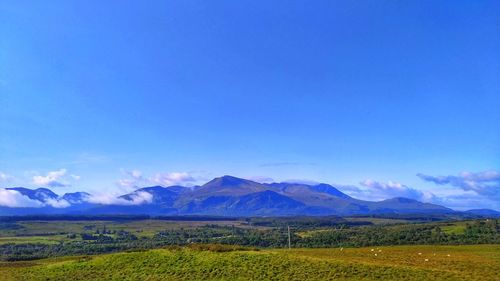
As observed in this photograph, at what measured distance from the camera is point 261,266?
206 feet

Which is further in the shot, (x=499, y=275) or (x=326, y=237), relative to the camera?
(x=326, y=237)

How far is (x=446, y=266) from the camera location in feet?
193

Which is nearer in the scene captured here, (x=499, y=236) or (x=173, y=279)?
(x=173, y=279)

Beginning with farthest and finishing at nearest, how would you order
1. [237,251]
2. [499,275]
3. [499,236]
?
[499,236]
[237,251]
[499,275]

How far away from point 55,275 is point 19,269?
10.7 metres

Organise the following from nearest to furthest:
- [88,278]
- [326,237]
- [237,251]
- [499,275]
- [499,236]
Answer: [499,275], [88,278], [237,251], [499,236], [326,237]

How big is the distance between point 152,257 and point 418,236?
10120 cm

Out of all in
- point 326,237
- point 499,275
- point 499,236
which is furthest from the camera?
point 326,237

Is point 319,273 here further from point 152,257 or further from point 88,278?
point 88,278

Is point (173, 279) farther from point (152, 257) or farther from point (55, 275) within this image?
point (55, 275)

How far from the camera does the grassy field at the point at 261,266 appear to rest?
5622cm

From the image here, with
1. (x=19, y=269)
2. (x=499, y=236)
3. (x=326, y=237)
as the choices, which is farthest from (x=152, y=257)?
(x=499, y=236)

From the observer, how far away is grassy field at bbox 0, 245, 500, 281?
184 ft

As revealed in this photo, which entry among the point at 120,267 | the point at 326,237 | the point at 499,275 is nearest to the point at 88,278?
the point at 120,267
